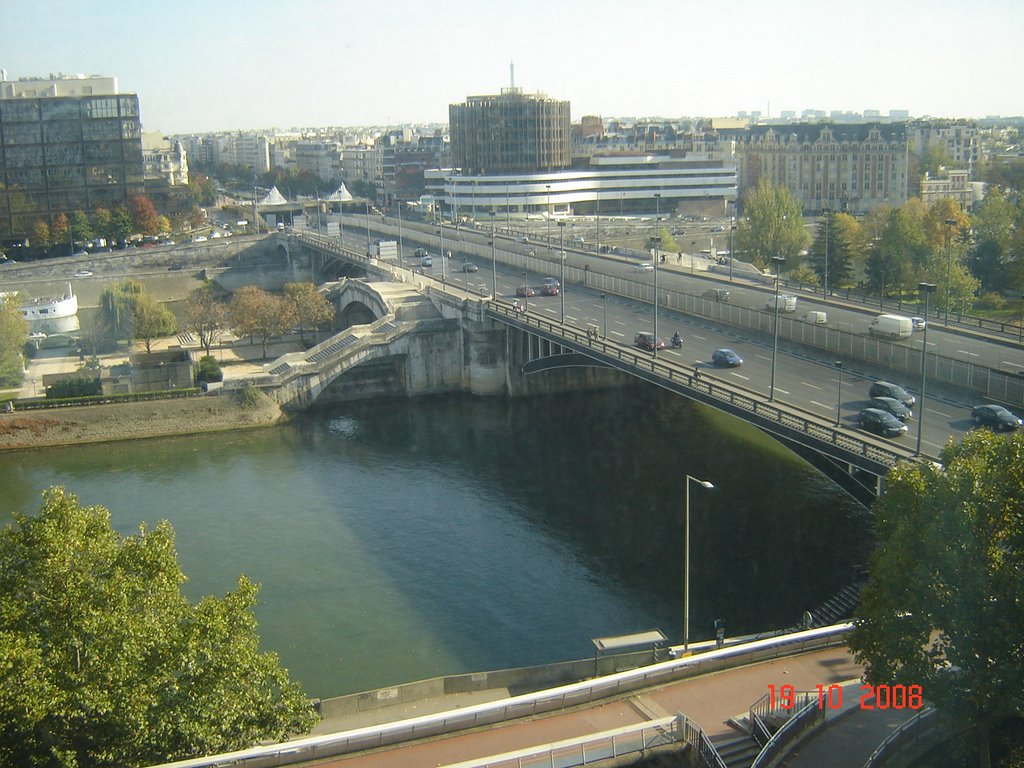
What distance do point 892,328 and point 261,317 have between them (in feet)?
69.0

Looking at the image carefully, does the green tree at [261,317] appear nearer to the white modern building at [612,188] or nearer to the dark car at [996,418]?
the dark car at [996,418]

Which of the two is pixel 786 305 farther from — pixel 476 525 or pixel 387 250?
pixel 387 250

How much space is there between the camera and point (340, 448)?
28.3m

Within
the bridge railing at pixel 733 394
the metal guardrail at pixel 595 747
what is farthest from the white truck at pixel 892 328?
the metal guardrail at pixel 595 747

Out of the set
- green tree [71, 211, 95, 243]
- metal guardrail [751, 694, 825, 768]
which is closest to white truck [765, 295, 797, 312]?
metal guardrail [751, 694, 825, 768]

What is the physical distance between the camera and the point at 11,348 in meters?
34.0

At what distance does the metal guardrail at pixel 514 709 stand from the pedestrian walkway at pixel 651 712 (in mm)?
84

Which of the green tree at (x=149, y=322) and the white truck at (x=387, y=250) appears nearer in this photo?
the green tree at (x=149, y=322)

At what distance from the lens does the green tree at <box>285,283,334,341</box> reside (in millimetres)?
39438

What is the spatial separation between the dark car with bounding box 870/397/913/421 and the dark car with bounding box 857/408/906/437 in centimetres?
47

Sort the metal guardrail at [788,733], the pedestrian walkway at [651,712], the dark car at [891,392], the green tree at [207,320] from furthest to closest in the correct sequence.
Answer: the green tree at [207,320] → the dark car at [891,392] → the pedestrian walkway at [651,712] → the metal guardrail at [788,733]

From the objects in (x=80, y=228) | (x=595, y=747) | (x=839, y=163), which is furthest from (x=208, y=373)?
(x=839, y=163)

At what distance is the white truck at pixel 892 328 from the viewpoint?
25344 mm

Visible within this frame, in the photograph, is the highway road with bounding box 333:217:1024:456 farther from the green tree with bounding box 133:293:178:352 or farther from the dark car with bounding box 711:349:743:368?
the green tree with bounding box 133:293:178:352
